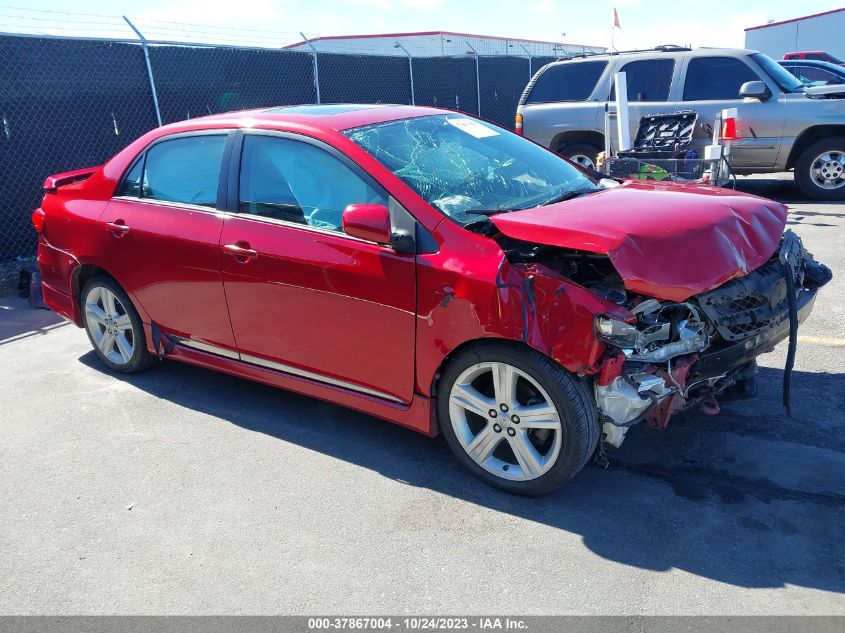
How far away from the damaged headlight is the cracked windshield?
90 centimetres

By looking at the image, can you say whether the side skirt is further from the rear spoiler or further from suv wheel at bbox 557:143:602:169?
suv wheel at bbox 557:143:602:169

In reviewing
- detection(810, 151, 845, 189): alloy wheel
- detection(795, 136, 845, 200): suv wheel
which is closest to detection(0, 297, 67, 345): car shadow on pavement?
detection(795, 136, 845, 200): suv wheel

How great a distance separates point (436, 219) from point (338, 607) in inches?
68.9

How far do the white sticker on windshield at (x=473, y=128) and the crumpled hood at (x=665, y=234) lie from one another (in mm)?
938

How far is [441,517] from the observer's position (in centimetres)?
336

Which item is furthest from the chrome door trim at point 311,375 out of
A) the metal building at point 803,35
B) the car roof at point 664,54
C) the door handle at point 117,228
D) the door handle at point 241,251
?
the metal building at point 803,35

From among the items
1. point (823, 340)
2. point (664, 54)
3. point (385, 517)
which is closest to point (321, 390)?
point (385, 517)

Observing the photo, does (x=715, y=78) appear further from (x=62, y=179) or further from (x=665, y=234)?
(x=62, y=179)

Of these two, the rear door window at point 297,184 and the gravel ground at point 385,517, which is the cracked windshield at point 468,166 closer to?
the rear door window at point 297,184

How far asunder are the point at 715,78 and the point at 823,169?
1875 mm

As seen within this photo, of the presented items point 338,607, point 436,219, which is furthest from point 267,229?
point 338,607

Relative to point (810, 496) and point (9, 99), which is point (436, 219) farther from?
point (9, 99)

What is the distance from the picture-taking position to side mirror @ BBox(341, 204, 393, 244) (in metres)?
3.42

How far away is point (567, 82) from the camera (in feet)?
36.0
